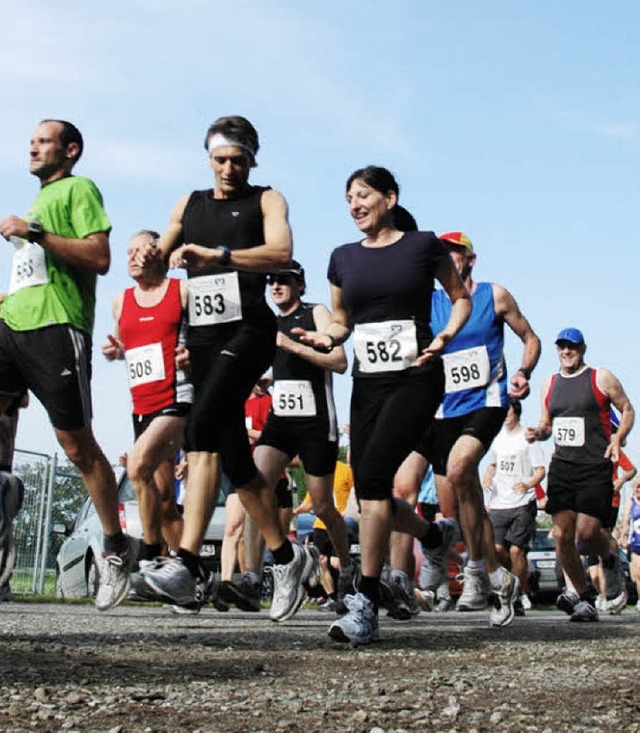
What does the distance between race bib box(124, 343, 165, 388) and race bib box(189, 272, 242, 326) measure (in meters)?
2.10

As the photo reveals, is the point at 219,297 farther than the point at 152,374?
No

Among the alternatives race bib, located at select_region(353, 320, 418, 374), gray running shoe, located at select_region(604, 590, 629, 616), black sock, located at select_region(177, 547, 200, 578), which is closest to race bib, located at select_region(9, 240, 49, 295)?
black sock, located at select_region(177, 547, 200, 578)

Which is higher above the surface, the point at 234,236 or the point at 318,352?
the point at 234,236

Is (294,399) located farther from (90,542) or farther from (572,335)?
(90,542)

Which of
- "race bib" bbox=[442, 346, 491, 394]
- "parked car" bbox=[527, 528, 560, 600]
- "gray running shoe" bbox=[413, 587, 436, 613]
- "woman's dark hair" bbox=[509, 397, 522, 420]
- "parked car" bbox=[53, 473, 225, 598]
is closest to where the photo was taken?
"race bib" bbox=[442, 346, 491, 394]

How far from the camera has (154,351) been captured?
8.98 m

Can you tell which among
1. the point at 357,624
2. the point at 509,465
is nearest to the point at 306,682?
the point at 357,624

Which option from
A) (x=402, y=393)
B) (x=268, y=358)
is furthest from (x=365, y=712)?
(x=268, y=358)

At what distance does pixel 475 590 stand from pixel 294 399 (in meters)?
1.89

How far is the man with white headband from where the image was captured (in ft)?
22.0

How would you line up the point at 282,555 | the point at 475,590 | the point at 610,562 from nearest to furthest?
1. the point at 282,555
2. the point at 475,590
3. the point at 610,562

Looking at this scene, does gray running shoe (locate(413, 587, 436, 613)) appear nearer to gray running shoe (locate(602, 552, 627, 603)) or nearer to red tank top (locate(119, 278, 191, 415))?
gray running shoe (locate(602, 552, 627, 603))

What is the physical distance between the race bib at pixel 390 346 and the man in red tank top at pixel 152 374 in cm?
255

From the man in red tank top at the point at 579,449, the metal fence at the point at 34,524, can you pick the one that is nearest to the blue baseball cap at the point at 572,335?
the man in red tank top at the point at 579,449
